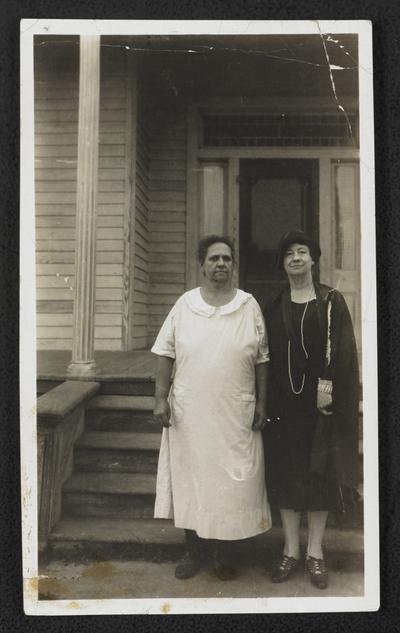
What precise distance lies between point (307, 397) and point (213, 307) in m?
0.43

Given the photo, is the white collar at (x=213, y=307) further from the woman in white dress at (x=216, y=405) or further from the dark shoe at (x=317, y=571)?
the dark shoe at (x=317, y=571)

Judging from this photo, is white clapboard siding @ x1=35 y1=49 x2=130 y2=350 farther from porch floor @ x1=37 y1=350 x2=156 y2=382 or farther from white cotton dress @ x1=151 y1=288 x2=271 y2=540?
white cotton dress @ x1=151 y1=288 x2=271 y2=540

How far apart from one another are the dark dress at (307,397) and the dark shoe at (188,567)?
14.0 inches

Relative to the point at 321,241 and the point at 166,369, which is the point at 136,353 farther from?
the point at 321,241

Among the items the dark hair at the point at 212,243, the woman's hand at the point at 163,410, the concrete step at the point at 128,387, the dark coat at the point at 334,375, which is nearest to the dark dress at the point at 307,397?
the dark coat at the point at 334,375

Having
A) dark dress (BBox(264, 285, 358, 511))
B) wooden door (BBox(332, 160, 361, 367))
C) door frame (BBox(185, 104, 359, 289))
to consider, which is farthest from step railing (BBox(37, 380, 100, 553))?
wooden door (BBox(332, 160, 361, 367))

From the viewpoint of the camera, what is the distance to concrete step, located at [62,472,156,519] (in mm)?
1506

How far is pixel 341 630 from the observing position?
4.69 feet

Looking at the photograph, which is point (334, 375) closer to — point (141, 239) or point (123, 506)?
point (123, 506)

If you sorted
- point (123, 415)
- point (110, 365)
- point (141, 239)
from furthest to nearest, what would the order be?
point (141, 239) < point (110, 365) < point (123, 415)

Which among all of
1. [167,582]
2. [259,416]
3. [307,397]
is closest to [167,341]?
[259,416]

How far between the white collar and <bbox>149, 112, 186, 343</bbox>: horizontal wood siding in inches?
2.6

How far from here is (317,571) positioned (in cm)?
144

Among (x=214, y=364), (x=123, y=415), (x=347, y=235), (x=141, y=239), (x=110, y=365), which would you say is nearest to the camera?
(x=214, y=364)
